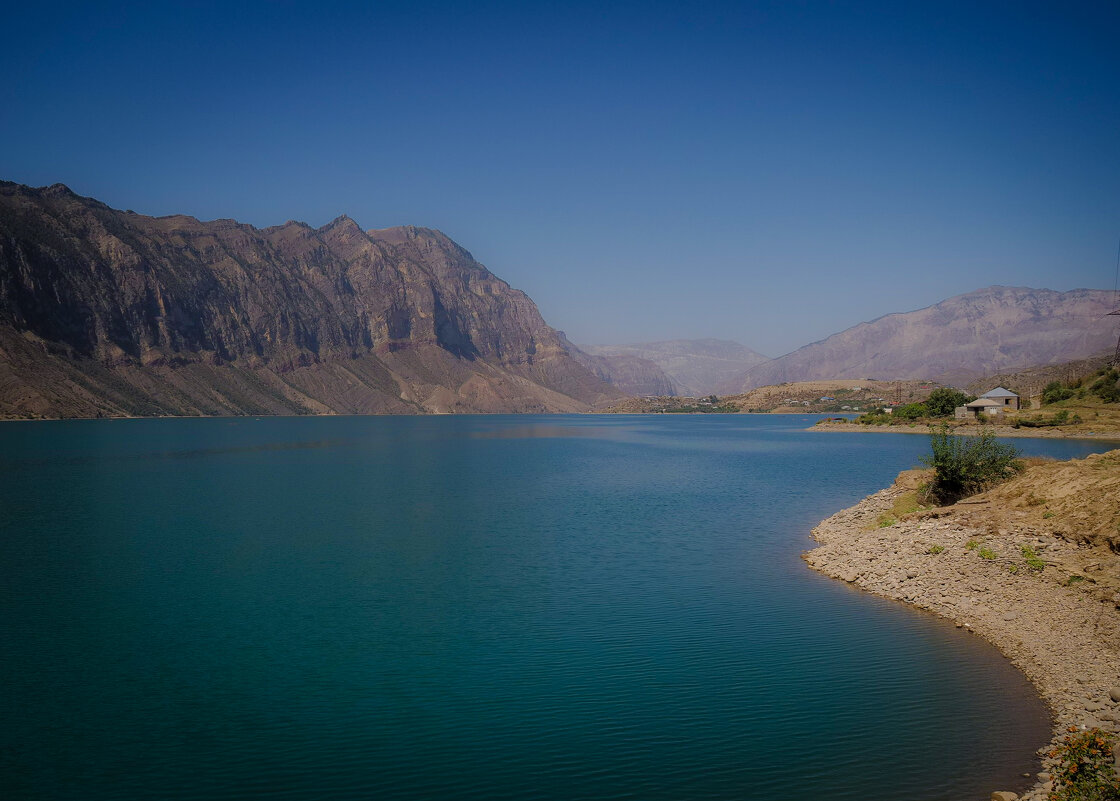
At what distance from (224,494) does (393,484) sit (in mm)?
10394

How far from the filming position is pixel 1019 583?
59.3ft

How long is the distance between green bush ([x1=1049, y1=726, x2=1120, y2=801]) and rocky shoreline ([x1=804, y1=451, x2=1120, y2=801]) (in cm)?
37

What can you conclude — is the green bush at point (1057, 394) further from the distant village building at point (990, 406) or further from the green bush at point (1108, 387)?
the distant village building at point (990, 406)

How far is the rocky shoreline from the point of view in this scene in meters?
13.1

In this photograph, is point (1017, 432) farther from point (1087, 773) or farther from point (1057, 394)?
point (1087, 773)

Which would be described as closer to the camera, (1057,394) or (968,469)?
(968,469)

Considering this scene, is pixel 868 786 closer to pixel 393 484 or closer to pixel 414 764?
pixel 414 764

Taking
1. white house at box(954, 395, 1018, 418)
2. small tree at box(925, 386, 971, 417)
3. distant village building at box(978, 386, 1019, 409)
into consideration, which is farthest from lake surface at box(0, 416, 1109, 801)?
small tree at box(925, 386, 971, 417)

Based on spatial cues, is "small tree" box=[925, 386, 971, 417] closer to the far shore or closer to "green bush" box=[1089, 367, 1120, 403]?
the far shore

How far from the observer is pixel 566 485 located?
48.5 m

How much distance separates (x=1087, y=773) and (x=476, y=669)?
396 inches

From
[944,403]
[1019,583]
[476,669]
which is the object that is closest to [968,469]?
[1019,583]


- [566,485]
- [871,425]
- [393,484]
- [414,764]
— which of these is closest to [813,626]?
[414,764]

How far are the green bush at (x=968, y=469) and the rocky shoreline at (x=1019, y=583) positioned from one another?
2.90m
